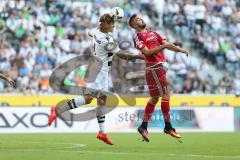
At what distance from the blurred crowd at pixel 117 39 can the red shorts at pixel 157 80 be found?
27.6ft

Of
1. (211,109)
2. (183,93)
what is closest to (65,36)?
(183,93)

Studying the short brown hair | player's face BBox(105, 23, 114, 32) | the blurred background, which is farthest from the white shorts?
the blurred background

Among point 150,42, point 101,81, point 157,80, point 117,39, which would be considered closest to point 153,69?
point 157,80

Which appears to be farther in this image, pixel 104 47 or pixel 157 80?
pixel 157 80

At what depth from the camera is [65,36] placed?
27906 mm

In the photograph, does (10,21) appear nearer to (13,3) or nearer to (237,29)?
(13,3)

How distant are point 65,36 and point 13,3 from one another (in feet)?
7.58

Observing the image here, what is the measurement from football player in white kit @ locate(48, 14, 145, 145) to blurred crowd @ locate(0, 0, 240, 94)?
28.5 feet

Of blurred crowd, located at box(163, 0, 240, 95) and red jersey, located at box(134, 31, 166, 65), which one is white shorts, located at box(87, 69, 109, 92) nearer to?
red jersey, located at box(134, 31, 166, 65)

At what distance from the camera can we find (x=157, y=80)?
15867mm

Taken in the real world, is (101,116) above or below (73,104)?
below

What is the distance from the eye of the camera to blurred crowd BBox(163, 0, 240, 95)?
95.8ft

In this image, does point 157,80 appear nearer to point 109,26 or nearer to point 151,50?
point 151,50

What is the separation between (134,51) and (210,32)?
16.4 ft
